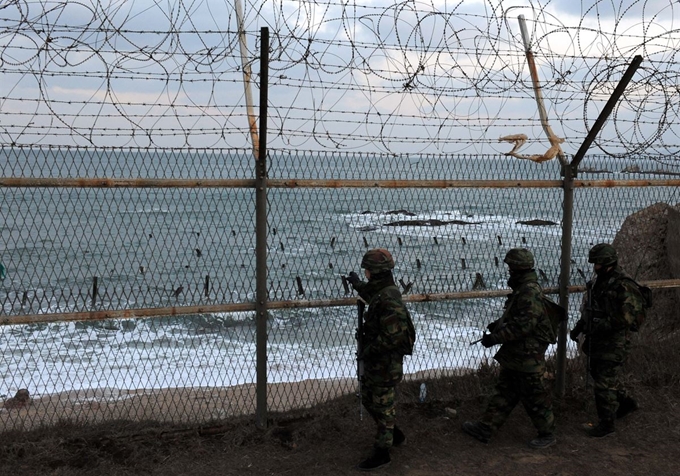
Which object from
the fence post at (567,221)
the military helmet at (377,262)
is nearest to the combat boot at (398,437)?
the military helmet at (377,262)

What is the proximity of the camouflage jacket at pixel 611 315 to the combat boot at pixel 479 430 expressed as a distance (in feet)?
3.39

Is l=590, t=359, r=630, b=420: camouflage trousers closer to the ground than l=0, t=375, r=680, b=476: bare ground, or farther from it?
farther from it

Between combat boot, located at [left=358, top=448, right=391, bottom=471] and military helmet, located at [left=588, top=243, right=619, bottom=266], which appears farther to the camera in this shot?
military helmet, located at [left=588, top=243, right=619, bottom=266]

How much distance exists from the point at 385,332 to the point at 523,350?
41.5 inches

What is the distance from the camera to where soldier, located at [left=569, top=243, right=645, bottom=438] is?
4.76 metres

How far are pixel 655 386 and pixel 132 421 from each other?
457 centimetres

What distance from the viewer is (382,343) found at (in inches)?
165

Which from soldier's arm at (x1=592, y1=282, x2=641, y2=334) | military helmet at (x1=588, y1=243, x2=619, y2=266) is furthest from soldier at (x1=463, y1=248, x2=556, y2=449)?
military helmet at (x1=588, y1=243, x2=619, y2=266)

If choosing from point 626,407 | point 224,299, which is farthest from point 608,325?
point 224,299

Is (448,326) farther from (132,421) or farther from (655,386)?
(132,421)

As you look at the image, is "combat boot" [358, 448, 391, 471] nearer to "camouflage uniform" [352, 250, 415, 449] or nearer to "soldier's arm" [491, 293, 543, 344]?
"camouflage uniform" [352, 250, 415, 449]

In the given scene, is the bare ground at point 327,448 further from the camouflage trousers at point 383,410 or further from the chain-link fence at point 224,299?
the chain-link fence at point 224,299

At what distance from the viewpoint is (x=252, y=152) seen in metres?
4.57

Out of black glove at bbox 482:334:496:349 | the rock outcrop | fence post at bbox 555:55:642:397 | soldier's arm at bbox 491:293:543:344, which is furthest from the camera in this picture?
the rock outcrop
